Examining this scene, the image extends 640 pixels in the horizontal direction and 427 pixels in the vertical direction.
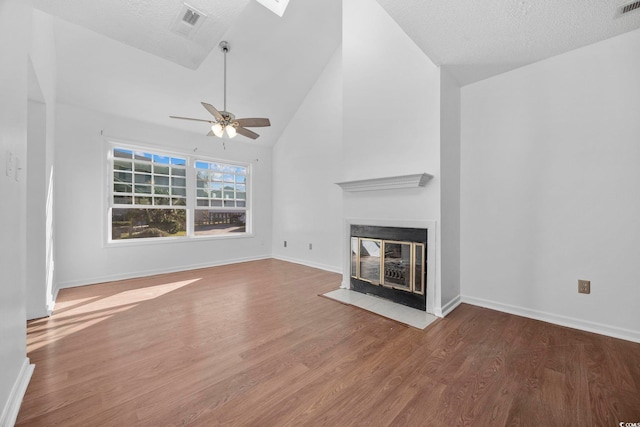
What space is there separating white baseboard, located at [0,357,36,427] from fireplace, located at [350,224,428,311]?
9.52ft

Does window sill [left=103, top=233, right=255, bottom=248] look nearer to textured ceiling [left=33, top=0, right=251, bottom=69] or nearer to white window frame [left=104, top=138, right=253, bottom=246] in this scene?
white window frame [left=104, top=138, right=253, bottom=246]

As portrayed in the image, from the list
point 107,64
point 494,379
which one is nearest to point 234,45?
point 107,64

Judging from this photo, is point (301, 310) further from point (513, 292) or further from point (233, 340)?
point (513, 292)

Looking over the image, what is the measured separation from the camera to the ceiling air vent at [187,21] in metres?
2.16

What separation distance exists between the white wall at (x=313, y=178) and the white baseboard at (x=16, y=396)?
360 centimetres

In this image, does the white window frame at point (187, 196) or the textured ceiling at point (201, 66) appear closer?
the textured ceiling at point (201, 66)

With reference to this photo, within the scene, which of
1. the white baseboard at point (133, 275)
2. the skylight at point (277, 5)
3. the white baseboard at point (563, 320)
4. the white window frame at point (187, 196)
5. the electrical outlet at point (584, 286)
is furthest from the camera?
the white window frame at point (187, 196)

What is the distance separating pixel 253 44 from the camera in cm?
390

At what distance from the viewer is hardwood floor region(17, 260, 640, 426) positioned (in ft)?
4.51

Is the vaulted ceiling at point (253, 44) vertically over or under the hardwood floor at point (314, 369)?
over

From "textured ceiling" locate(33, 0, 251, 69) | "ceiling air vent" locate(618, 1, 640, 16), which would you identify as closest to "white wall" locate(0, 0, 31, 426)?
"textured ceiling" locate(33, 0, 251, 69)

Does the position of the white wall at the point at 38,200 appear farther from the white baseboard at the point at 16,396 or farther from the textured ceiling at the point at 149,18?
the white baseboard at the point at 16,396

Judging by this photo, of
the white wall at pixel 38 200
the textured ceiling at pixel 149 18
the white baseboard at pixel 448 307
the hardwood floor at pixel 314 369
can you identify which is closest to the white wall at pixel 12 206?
the hardwood floor at pixel 314 369

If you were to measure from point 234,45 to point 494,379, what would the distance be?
4.72 meters
